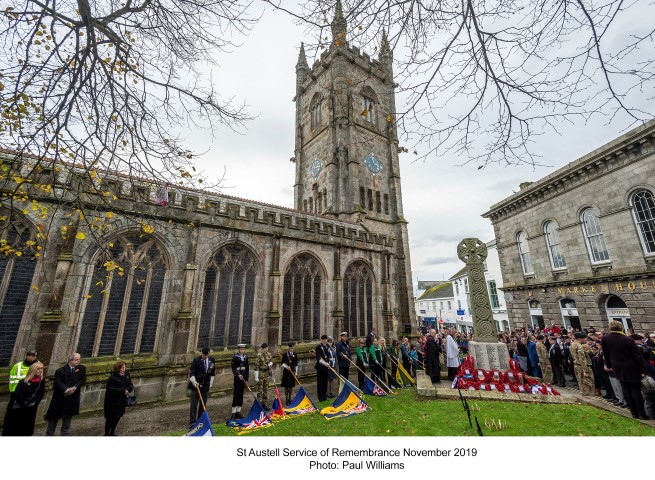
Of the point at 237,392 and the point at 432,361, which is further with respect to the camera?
the point at 432,361

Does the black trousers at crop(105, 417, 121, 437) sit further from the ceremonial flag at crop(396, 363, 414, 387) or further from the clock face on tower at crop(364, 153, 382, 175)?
the clock face on tower at crop(364, 153, 382, 175)

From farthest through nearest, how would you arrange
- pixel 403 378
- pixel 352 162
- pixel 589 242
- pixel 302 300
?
pixel 352 162 < pixel 589 242 < pixel 302 300 < pixel 403 378

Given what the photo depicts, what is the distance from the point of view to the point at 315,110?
29.0 meters

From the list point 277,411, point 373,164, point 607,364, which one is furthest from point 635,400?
point 373,164

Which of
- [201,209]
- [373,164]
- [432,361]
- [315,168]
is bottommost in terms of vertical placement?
[432,361]

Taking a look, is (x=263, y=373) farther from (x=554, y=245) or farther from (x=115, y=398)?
(x=554, y=245)

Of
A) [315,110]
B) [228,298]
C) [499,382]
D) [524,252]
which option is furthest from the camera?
[315,110]

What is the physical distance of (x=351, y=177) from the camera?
917 inches

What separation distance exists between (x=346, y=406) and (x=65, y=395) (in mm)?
6210

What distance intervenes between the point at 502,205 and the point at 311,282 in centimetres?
1770

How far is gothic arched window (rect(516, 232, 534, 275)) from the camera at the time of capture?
66.0 ft

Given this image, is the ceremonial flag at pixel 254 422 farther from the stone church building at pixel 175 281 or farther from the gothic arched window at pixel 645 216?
the gothic arched window at pixel 645 216

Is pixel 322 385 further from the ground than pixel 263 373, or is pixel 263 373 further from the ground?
pixel 263 373
